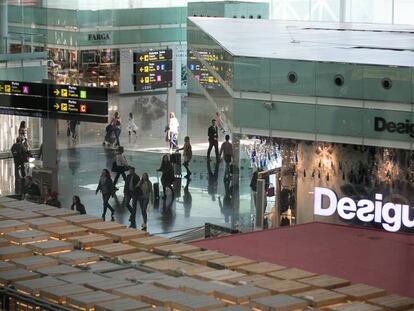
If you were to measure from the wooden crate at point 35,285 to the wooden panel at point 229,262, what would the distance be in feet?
6.11

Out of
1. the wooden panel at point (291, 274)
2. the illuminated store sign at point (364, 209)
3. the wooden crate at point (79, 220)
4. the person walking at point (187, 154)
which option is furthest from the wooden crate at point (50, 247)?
the person walking at point (187, 154)

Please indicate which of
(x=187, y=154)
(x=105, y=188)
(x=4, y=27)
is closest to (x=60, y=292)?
(x=4, y=27)

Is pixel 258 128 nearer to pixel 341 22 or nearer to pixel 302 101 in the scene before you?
pixel 302 101

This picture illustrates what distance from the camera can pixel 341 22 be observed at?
16875 mm

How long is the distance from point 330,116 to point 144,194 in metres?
4.96

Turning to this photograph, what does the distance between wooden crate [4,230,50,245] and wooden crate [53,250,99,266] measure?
2.54 feet

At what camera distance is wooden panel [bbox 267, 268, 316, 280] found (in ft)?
45.2

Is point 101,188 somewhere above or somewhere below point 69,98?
below

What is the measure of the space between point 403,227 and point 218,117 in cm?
527

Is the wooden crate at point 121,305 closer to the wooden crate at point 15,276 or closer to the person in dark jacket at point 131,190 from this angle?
the wooden crate at point 15,276

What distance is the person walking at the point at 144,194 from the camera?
67.2 feet

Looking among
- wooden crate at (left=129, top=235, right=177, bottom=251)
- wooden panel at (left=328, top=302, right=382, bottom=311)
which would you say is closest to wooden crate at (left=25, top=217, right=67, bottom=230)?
wooden crate at (left=129, top=235, right=177, bottom=251)

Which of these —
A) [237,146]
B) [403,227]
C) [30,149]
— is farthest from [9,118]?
[403,227]

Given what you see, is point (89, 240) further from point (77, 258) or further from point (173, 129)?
point (173, 129)
